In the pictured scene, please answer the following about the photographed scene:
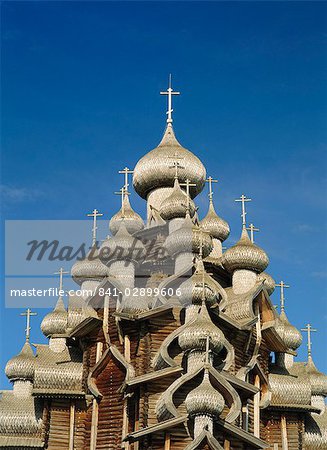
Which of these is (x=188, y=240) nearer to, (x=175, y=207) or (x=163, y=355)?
(x=175, y=207)

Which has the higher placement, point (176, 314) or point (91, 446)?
point (176, 314)

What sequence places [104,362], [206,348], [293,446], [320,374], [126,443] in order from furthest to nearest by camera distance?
[320,374], [293,446], [104,362], [126,443], [206,348]

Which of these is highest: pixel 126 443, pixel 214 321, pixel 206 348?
pixel 214 321

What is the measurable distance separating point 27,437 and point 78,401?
57.5 inches

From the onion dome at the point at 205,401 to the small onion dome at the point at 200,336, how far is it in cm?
121

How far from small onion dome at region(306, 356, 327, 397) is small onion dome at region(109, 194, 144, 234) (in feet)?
17.2

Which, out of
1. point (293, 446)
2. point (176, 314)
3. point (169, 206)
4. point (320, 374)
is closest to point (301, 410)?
point (293, 446)

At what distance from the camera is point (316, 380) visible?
22.2 m

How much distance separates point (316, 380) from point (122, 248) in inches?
233

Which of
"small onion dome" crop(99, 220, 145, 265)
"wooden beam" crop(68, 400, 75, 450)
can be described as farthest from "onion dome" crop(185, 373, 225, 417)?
"small onion dome" crop(99, 220, 145, 265)

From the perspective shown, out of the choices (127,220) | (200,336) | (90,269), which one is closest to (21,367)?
(90,269)

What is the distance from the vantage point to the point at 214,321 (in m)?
18.6

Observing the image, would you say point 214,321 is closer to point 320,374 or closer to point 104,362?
→ point 104,362

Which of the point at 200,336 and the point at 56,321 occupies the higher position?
the point at 56,321
